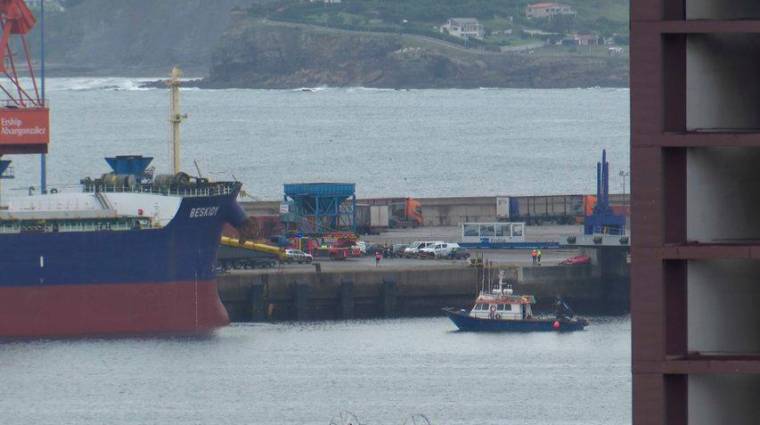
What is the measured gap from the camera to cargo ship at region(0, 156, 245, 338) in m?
47.8

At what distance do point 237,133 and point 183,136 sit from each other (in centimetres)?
567

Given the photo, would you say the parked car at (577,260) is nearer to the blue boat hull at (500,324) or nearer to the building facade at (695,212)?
the blue boat hull at (500,324)

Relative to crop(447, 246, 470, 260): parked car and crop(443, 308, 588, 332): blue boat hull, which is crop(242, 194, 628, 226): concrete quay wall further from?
crop(443, 308, 588, 332): blue boat hull

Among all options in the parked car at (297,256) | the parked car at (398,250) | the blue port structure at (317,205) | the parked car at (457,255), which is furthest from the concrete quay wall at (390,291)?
the blue port structure at (317,205)

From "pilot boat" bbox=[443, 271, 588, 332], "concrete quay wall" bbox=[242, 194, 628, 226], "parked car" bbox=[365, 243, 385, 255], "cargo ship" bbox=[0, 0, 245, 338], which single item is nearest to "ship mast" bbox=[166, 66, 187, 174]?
"cargo ship" bbox=[0, 0, 245, 338]

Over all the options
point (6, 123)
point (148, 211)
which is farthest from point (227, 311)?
point (6, 123)

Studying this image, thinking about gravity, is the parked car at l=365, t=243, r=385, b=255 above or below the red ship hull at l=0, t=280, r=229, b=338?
above

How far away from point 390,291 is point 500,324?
128 inches

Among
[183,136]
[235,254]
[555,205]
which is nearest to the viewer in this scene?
[235,254]

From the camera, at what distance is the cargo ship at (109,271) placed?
47.8 metres

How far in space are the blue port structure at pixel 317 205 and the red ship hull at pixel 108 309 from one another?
13033mm

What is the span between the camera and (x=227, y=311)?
51.1m

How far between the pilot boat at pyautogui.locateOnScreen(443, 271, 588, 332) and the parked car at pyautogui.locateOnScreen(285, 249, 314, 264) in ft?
24.0

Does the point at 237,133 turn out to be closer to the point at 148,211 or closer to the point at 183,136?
the point at 183,136
